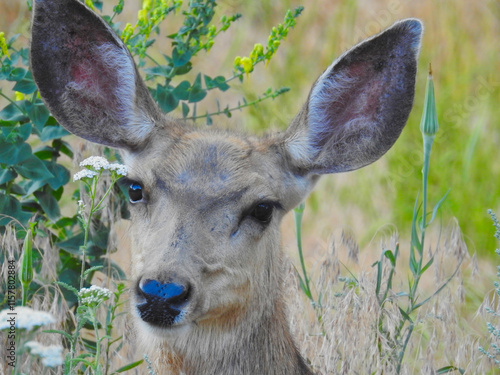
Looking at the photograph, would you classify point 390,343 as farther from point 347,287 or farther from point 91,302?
point 91,302

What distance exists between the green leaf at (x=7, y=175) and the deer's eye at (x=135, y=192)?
93 centimetres

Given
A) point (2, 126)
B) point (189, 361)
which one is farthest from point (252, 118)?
point (189, 361)

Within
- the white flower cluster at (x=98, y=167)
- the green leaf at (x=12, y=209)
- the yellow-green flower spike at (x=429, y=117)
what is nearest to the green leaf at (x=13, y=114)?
the green leaf at (x=12, y=209)

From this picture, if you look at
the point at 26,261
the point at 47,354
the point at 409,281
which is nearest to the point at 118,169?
the point at 26,261

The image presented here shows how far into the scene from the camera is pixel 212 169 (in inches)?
163

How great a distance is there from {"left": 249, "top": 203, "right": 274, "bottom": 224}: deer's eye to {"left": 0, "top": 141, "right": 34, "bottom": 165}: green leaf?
1.34 meters

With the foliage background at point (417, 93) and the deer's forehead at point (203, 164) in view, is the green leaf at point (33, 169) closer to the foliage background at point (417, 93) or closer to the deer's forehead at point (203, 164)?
the deer's forehead at point (203, 164)

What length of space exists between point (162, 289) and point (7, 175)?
1666mm

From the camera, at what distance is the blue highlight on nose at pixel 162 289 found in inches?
141

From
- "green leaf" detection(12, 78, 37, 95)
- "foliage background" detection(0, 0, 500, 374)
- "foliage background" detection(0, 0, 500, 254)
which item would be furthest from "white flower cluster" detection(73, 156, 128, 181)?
"foliage background" detection(0, 0, 500, 254)

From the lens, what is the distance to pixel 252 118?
862cm

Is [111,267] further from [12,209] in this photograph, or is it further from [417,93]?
[417,93]

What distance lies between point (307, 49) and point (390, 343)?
5.33m

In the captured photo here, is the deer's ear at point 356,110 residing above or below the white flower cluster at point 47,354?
above
